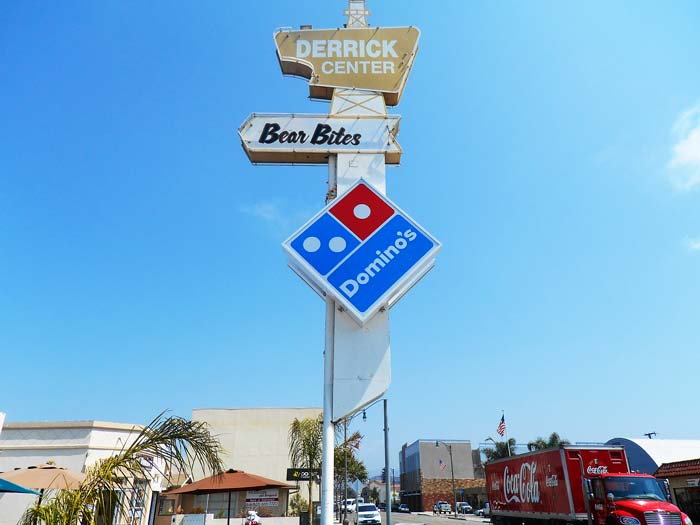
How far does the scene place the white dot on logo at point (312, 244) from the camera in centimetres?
630

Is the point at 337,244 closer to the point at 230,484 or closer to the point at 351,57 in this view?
the point at 351,57

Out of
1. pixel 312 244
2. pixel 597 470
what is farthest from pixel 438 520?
pixel 312 244

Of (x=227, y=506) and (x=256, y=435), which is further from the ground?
(x=256, y=435)

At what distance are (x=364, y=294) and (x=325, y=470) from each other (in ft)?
7.88

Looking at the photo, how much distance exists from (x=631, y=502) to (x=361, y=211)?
1155 cm

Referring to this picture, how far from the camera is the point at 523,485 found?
1736 cm

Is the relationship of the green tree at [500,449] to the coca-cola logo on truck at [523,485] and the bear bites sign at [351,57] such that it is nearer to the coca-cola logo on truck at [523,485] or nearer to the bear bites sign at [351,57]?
the coca-cola logo on truck at [523,485]

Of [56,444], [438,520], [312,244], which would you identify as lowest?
[438,520]

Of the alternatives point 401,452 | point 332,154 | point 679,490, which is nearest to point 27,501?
point 332,154

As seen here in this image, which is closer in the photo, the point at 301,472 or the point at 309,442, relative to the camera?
the point at 301,472

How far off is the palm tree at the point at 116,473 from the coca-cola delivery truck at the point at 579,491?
36.8 feet

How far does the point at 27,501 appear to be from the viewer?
17.0 metres

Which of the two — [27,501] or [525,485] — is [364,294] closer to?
[525,485]

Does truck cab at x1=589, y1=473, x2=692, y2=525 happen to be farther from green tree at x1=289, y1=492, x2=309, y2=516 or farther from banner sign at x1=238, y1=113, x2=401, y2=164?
green tree at x1=289, y1=492, x2=309, y2=516
